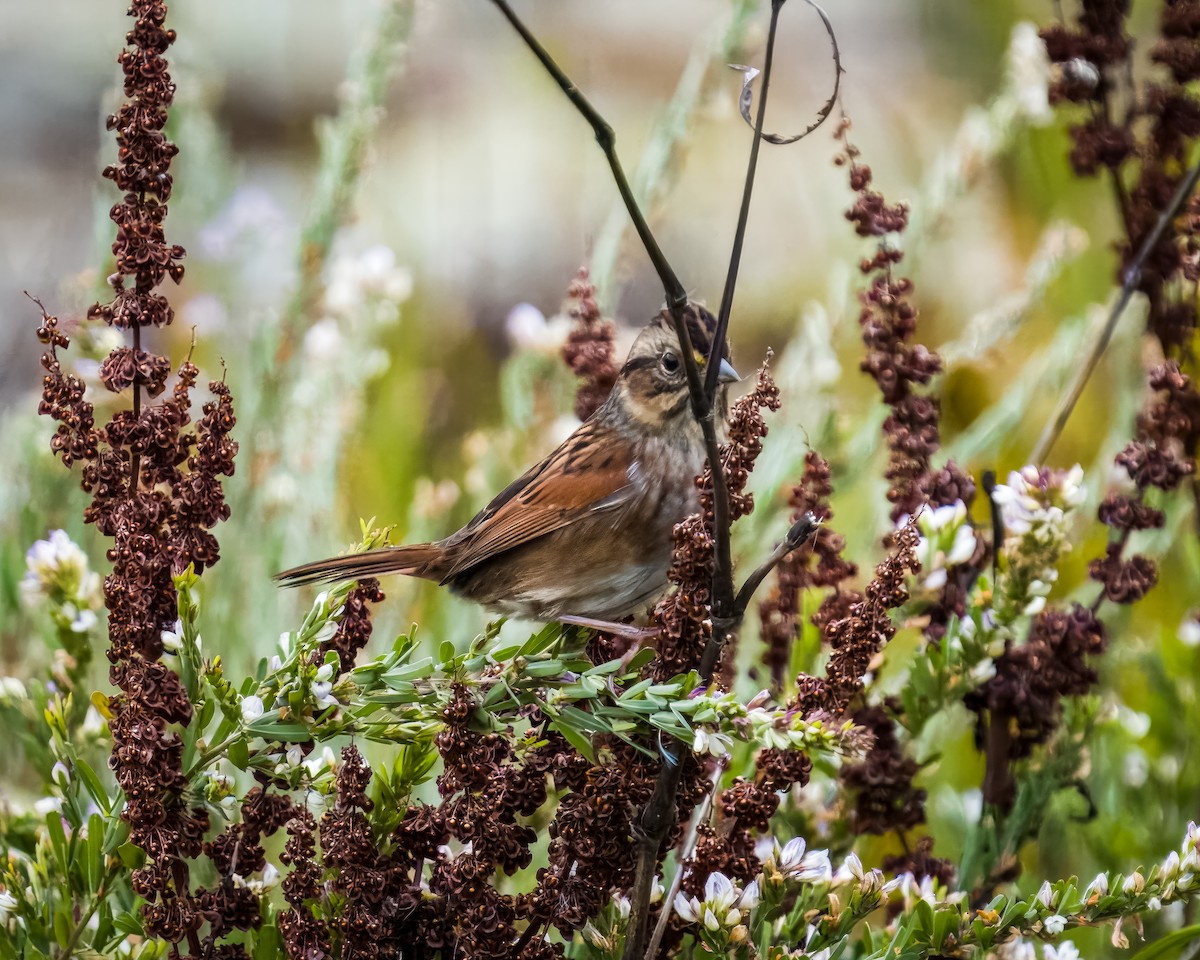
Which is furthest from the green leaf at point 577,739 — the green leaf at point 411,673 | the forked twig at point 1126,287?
the forked twig at point 1126,287

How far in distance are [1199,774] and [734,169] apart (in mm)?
2863

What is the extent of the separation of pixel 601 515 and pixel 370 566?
1.04ft

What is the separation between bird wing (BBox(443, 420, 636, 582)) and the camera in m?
1.84

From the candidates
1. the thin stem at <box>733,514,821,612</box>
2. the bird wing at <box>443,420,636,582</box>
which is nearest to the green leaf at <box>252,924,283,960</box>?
the thin stem at <box>733,514,821,612</box>

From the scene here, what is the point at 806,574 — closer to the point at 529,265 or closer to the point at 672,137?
the point at 672,137

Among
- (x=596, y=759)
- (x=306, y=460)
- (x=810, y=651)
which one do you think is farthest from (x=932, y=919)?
(x=306, y=460)

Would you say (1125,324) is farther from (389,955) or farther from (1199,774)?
(389,955)

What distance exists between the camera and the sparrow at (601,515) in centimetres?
171

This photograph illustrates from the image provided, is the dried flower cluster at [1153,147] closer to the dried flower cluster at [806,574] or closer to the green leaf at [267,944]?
the dried flower cluster at [806,574]

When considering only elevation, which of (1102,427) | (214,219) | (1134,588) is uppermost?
(214,219)

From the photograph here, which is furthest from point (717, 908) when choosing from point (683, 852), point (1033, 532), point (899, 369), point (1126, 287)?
point (1126, 287)

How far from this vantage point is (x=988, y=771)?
5.47 ft

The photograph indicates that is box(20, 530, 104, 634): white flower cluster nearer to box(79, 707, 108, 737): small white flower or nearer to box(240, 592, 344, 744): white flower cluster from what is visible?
box(79, 707, 108, 737): small white flower

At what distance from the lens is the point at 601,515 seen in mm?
1824
